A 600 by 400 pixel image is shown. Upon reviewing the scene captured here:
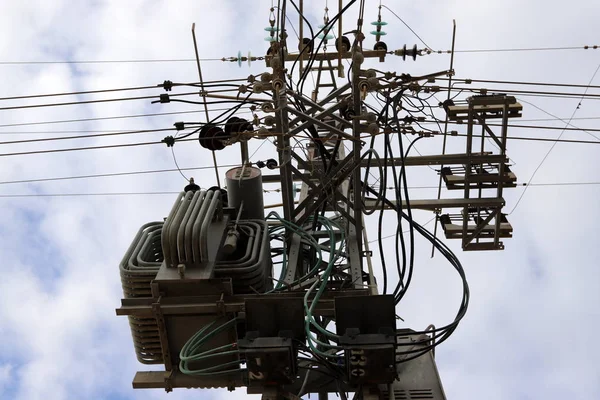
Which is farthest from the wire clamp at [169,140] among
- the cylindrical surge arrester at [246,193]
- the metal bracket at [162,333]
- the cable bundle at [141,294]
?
the metal bracket at [162,333]

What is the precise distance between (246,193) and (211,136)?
Result: 1039mm

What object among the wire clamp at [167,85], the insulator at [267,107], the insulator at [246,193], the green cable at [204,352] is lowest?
the green cable at [204,352]

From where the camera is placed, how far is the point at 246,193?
7082mm

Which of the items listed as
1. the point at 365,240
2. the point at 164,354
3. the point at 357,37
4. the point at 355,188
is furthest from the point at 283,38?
the point at 164,354

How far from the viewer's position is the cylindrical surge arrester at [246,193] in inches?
278

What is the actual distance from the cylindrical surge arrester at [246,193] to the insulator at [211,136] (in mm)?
689

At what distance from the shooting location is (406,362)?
5.78 metres

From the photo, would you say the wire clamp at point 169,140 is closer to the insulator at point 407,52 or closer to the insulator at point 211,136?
the insulator at point 211,136

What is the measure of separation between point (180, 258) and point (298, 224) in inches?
72.2

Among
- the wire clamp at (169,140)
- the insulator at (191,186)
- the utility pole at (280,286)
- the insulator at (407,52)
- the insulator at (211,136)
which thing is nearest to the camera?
the utility pole at (280,286)

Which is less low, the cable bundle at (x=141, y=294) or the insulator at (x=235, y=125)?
the insulator at (x=235, y=125)

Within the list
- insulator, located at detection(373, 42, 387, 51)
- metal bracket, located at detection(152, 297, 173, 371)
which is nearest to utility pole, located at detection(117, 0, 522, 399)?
metal bracket, located at detection(152, 297, 173, 371)

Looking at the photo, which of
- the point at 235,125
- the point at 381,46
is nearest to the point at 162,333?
the point at 235,125

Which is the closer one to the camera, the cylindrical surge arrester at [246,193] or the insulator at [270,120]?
the insulator at [270,120]
